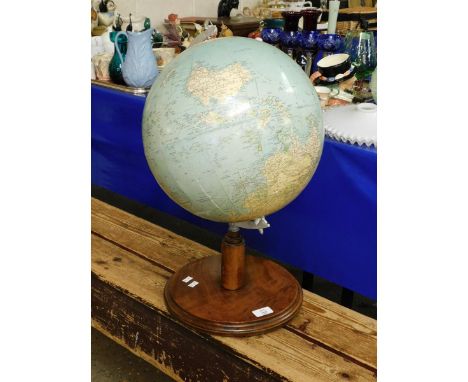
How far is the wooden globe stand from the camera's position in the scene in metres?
1.41

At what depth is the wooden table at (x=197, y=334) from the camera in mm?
1329

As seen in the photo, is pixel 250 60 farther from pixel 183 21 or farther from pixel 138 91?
pixel 183 21

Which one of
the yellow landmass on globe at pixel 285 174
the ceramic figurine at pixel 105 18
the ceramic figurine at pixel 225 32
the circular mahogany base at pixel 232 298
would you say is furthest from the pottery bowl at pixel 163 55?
the yellow landmass on globe at pixel 285 174

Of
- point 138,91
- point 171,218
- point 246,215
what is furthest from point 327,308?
point 171,218

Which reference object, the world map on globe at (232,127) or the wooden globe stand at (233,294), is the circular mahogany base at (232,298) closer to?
the wooden globe stand at (233,294)

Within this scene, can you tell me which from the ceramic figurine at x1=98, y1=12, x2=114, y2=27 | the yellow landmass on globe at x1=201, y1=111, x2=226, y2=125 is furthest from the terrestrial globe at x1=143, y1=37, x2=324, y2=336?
the ceramic figurine at x1=98, y1=12, x2=114, y2=27

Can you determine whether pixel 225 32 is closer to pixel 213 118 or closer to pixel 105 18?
pixel 105 18

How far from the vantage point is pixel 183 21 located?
12.3 feet

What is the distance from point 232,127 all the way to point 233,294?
54 cm

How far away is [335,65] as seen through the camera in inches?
81.3

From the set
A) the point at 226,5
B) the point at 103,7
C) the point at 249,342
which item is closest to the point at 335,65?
the point at 249,342

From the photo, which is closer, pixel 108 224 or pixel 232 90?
pixel 232 90

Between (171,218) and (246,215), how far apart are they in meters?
1.86

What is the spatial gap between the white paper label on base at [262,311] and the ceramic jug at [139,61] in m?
1.31
